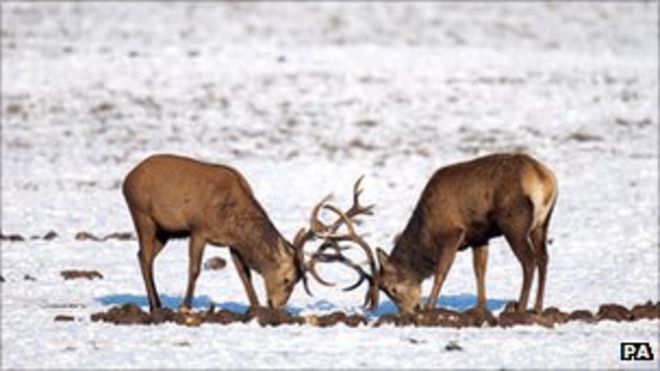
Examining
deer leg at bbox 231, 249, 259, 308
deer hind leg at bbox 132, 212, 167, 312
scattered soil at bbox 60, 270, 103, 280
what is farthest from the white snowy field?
deer leg at bbox 231, 249, 259, 308

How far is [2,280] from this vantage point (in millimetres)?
19141

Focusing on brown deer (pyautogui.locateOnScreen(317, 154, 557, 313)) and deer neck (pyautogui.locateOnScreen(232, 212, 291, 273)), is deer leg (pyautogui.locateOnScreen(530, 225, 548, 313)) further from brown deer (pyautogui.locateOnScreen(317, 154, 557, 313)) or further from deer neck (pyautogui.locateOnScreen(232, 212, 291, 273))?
deer neck (pyautogui.locateOnScreen(232, 212, 291, 273))

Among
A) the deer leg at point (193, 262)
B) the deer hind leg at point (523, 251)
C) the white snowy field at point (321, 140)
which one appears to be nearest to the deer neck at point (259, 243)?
the deer leg at point (193, 262)

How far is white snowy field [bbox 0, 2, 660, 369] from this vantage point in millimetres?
13617

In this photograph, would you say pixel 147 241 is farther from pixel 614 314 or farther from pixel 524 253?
pixel 614 314

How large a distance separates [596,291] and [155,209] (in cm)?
574

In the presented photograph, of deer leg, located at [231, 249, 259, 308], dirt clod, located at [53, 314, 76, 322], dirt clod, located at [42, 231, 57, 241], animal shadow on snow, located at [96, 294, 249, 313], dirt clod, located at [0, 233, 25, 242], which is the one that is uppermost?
deer leg, located at [231, 249, 259, 308]

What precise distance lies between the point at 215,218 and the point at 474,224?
9.34ft

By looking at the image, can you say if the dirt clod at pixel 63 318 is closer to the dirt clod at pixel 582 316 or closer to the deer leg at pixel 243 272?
the deer leg at pixel 243 272

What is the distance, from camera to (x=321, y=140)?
3656cm

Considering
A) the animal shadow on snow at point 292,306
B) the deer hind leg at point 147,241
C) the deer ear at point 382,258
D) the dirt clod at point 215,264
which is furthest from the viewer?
the dirt clod at point 215,264

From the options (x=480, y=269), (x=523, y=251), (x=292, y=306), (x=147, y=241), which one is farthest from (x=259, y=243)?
(x=523, y=251)

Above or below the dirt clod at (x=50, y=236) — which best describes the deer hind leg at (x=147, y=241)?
above

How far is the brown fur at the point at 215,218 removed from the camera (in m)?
16.4
